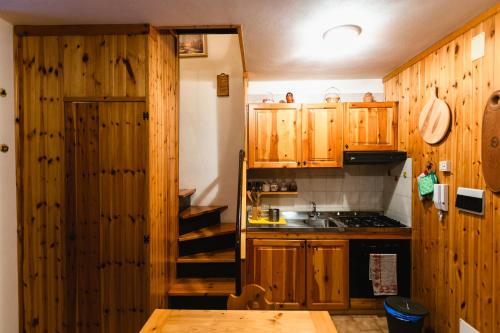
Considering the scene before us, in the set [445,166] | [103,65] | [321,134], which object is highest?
[103,65]

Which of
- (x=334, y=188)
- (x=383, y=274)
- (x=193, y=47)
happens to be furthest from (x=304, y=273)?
(x=193, y=47)

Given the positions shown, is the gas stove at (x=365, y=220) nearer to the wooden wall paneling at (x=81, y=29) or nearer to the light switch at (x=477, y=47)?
the light switch at (x=477, y=47)

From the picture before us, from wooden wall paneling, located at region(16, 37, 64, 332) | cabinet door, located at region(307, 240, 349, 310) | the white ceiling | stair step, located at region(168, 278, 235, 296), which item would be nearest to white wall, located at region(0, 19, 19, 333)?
wooden wall paneling, located at region(16, 37, 64, 332)

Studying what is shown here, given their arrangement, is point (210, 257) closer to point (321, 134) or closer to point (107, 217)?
point (107, 217)

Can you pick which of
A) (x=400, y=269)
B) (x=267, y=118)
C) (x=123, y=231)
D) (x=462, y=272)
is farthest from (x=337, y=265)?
(x=123, y=231)

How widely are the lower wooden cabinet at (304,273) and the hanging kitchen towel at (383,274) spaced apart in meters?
0.27

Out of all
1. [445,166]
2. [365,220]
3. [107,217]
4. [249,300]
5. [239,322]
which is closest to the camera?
[239,322]

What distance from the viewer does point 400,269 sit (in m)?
2.81

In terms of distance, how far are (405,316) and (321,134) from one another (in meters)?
1.90

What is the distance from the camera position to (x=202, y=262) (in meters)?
2.80

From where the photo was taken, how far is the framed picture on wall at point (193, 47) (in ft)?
12.0

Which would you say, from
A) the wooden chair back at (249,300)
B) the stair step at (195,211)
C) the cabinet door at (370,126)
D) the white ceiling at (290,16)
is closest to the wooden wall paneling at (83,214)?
the white ceiling at (290,16)

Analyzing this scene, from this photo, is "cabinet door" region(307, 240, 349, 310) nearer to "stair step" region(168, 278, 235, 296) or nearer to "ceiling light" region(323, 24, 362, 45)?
"stair step" region(168, 278, 235, 296)

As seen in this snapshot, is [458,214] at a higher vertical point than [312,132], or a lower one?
lower
